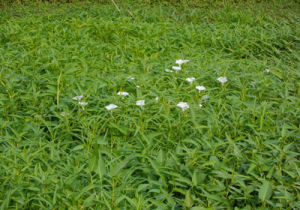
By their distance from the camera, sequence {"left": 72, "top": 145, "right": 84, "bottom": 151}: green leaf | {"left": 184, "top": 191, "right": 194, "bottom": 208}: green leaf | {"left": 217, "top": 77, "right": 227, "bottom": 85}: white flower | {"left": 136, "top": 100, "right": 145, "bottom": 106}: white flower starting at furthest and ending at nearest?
1. {"left": 217, "top": 77, "right": 227, "bottom": 85}: white flower
2. {"left": 136, "top": 100, "right": 145, "bottom": 106}: white flower
3. {"left": 72, "top": 145, "right": 84, "bottom": 151}: green leaf
4. {"left": 184, "top": 191, "right": 194, "bottom": 208}: green leaf

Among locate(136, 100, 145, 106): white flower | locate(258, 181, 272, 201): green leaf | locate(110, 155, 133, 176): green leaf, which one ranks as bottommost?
locate(258, 181, 272, 201): green leaf

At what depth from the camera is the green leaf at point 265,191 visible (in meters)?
1.70

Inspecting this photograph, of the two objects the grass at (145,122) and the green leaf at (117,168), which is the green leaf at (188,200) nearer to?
the grass at (145,122)

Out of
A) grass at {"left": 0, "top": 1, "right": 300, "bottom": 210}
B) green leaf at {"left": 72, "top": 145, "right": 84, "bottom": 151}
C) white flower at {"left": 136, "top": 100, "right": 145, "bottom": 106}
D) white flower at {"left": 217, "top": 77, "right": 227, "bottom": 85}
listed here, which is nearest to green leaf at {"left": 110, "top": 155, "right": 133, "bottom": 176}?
grass at {"left": 0, "top": 1, "right": 300, "bottom": 210}

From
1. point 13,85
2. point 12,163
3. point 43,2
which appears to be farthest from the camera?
point 43,2

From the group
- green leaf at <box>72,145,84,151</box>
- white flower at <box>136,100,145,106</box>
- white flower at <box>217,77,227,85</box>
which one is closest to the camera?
green leaf at <box>72,145,84,151</box>

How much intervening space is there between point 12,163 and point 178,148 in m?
0.93

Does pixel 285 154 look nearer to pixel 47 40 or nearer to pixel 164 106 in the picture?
pixel 164 106

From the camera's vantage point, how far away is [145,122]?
7.61 feet

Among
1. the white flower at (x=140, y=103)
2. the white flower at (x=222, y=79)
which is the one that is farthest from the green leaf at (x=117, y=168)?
the white flower at (x=222, y=79)

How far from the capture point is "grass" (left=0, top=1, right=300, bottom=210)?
175 centimetres

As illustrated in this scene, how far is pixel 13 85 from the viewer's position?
268 cm

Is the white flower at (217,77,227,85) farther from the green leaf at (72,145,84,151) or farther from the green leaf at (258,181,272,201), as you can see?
the green leaf at (72,145,84,151)

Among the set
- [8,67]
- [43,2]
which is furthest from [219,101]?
[43,2]
